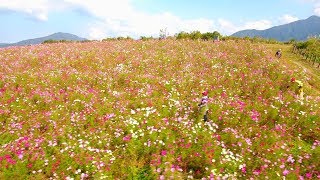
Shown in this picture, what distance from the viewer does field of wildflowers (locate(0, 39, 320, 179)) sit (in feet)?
30.5

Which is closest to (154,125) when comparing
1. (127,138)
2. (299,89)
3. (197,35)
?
(127,138)

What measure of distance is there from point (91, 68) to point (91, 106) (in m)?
8.19

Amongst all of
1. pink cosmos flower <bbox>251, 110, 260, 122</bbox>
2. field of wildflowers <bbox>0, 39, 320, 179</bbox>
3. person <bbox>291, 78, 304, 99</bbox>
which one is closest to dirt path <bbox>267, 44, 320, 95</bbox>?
person <bbox>291, 78, 304, 99</bbox>

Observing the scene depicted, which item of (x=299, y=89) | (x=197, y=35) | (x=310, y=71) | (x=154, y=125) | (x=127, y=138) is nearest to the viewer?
(x=127, y=138)

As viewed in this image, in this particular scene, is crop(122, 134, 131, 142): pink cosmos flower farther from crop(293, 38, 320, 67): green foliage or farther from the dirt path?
crop(293, 38, 320, 67): green foliage

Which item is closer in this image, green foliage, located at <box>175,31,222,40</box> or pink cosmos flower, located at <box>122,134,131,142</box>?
pink cosmos flower, located at <box>122,134,131,142</box>

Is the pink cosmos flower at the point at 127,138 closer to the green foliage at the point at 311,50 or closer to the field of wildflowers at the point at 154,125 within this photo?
the field of wildflowers at the point at 154,125

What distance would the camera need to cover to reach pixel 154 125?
37.5ft

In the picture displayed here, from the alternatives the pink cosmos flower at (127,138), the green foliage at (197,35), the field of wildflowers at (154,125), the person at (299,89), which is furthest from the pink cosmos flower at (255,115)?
the green foliage at (197,35)

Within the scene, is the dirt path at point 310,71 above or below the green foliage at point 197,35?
below

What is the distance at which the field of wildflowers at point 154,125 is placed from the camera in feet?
30.5

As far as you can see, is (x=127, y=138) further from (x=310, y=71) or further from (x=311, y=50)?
(x=311, y=50)

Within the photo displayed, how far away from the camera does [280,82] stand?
18.2 metres

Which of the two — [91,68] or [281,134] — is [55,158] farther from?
[91,68]
